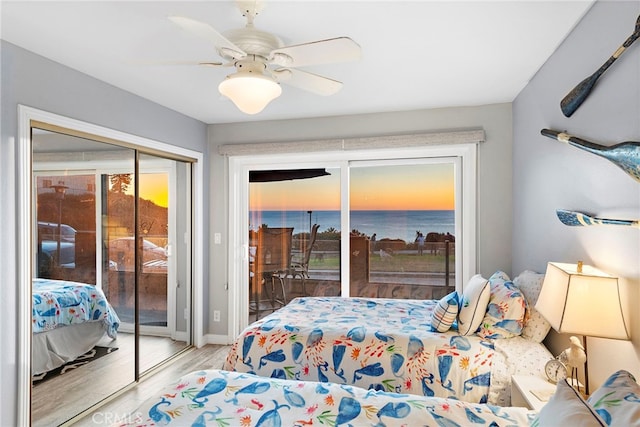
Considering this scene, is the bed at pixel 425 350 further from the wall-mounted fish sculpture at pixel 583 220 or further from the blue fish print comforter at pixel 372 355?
the wall-mounted fish sculpture at pixel 583 220

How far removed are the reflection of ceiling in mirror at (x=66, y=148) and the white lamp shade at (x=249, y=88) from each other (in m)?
1.49

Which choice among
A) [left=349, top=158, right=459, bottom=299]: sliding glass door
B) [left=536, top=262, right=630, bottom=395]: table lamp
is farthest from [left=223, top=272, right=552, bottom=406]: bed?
[left=349, top=158, right=459, bottom=299]: sliding glass door

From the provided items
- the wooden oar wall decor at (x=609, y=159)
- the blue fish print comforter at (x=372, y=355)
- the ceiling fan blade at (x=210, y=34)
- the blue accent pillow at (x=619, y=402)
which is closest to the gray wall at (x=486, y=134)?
the blue fish print comforter at (x=372, y=355)

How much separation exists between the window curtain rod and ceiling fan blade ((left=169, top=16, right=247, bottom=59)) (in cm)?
213

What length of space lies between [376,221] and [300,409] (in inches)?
108

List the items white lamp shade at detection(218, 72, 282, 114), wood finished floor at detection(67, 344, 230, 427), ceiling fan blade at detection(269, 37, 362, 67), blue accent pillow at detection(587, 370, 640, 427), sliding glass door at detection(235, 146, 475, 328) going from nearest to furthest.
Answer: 1. blue accent pillow at detection(587, 370, 640, 427)
2. ceiling fan blade at detection(269, 37, 362, 67)
3. white lamp shade at detection(218, 72, 282, 114)
4. wood finished floor at detection(67, 344, 230, 427)
5. sliding glass door at detection(235, 146, 475, 328)

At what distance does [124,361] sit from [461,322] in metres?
2.77

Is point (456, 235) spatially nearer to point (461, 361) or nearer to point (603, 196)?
point (461, 361)

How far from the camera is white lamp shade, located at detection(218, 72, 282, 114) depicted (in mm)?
1778

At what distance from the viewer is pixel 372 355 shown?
2340 mm

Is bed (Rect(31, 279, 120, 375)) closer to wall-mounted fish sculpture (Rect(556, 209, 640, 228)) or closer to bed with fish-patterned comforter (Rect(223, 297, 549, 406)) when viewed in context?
bed with fish-patterned comforter (Rect(223, 297, 549, 406))

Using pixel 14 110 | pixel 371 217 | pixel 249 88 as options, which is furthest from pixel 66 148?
pixel 371 217

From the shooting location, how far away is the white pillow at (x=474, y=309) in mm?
2381

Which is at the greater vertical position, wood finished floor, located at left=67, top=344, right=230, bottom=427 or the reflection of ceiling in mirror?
the reflection of ceiling in mirror
